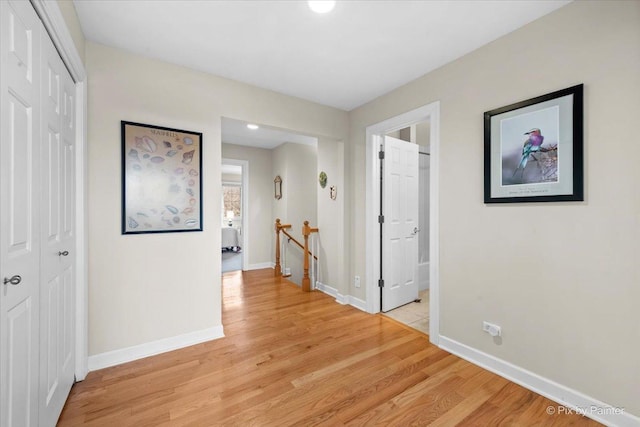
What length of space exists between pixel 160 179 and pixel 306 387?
2.00m

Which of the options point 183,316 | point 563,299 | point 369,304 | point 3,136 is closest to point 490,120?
point 563,299

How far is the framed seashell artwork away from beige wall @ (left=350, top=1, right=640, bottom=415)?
88.4 inches

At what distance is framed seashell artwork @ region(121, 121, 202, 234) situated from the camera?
216cm

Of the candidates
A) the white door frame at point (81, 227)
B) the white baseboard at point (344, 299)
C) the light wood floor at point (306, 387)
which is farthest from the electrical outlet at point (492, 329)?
the white door frame at point (81, 227)

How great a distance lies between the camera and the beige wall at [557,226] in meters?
1.48

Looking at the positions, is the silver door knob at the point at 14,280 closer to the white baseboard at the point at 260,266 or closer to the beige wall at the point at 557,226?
the beige wall at the point at 557,226

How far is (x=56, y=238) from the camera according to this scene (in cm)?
151

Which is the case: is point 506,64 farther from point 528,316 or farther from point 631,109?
point 528,316

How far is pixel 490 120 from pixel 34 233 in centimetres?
283

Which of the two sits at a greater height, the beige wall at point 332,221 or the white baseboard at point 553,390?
the beige wall at point 332,221

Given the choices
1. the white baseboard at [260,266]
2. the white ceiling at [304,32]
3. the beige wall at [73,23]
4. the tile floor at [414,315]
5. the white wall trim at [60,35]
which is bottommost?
the tile floor at [414,315]

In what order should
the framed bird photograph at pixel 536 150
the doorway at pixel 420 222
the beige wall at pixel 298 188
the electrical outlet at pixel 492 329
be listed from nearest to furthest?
the framed bird photograph at pixel 536 150 < the electrical outlet at pixel 492 329 < the doorway at pixel 420 222 < the beige wall at pixel 298 188

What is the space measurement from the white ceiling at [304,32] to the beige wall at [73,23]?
0.18 feet

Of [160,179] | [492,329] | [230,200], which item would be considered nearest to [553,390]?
[492,329]
